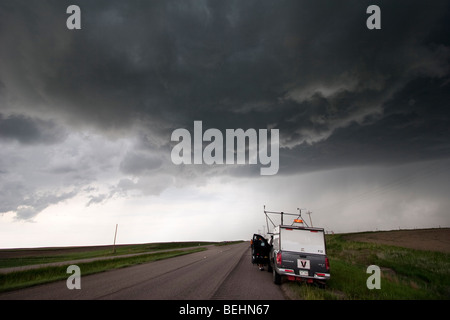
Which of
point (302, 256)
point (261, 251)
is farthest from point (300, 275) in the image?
point (261, 251)

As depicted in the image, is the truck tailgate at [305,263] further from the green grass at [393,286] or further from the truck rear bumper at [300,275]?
the green grass at [393,286]

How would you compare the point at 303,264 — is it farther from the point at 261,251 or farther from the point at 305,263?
the point at 261,251

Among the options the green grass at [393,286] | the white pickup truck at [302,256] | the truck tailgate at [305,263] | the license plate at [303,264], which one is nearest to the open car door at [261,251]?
the green grass at [393,286]

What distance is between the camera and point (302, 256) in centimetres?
973

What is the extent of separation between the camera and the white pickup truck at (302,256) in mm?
9430

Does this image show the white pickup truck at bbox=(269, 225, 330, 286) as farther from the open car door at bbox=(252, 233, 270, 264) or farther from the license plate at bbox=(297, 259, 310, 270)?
the open car door at bbox=(252, 233, 270, 264)

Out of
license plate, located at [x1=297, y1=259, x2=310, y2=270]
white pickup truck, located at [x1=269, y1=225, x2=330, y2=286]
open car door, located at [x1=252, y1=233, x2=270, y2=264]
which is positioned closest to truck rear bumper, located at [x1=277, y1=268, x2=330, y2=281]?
white pickup truck, located at [x1=269, y1=225, x2=330, y2=286]

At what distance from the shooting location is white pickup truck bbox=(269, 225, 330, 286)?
9430mm
